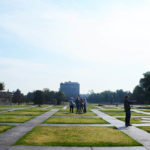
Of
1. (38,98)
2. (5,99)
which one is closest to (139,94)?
(5,99)

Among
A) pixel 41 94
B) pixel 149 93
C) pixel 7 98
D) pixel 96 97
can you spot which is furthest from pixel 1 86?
pixel 96 97

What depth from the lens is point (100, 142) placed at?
8328 millimetres

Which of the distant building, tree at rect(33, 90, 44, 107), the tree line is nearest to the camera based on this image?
tree at rect(33, 90, 44, 107)

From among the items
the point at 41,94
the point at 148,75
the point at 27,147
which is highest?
the point at 148,75

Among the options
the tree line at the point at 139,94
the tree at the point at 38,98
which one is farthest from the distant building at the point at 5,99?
the tree line at the point at 139,94

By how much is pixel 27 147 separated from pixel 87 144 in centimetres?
220

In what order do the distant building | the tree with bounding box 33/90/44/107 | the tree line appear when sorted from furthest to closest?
the tree line < the distant building < the tree with bounding box 33/90/44/107

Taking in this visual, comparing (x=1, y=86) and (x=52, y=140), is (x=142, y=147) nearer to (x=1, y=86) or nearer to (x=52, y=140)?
(x=52, y=140)

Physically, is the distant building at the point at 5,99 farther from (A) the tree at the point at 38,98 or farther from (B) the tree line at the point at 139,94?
(B) the tree line at the point at 139,94

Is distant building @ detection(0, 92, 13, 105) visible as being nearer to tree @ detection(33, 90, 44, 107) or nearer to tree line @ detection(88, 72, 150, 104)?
tree @ detection(33, 90, 44, 107)

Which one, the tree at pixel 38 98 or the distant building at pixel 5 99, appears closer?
the tree at pixel 38 98

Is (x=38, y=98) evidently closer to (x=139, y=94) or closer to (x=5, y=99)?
(x=5, y=99)

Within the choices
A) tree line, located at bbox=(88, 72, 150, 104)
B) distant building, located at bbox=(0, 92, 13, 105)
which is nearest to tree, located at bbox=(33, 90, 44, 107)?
distant building, located at bbox=(0, 92, 13, 105)

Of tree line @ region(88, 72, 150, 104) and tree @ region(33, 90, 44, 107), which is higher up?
tree line @ region(88, 72, 150, 104)
